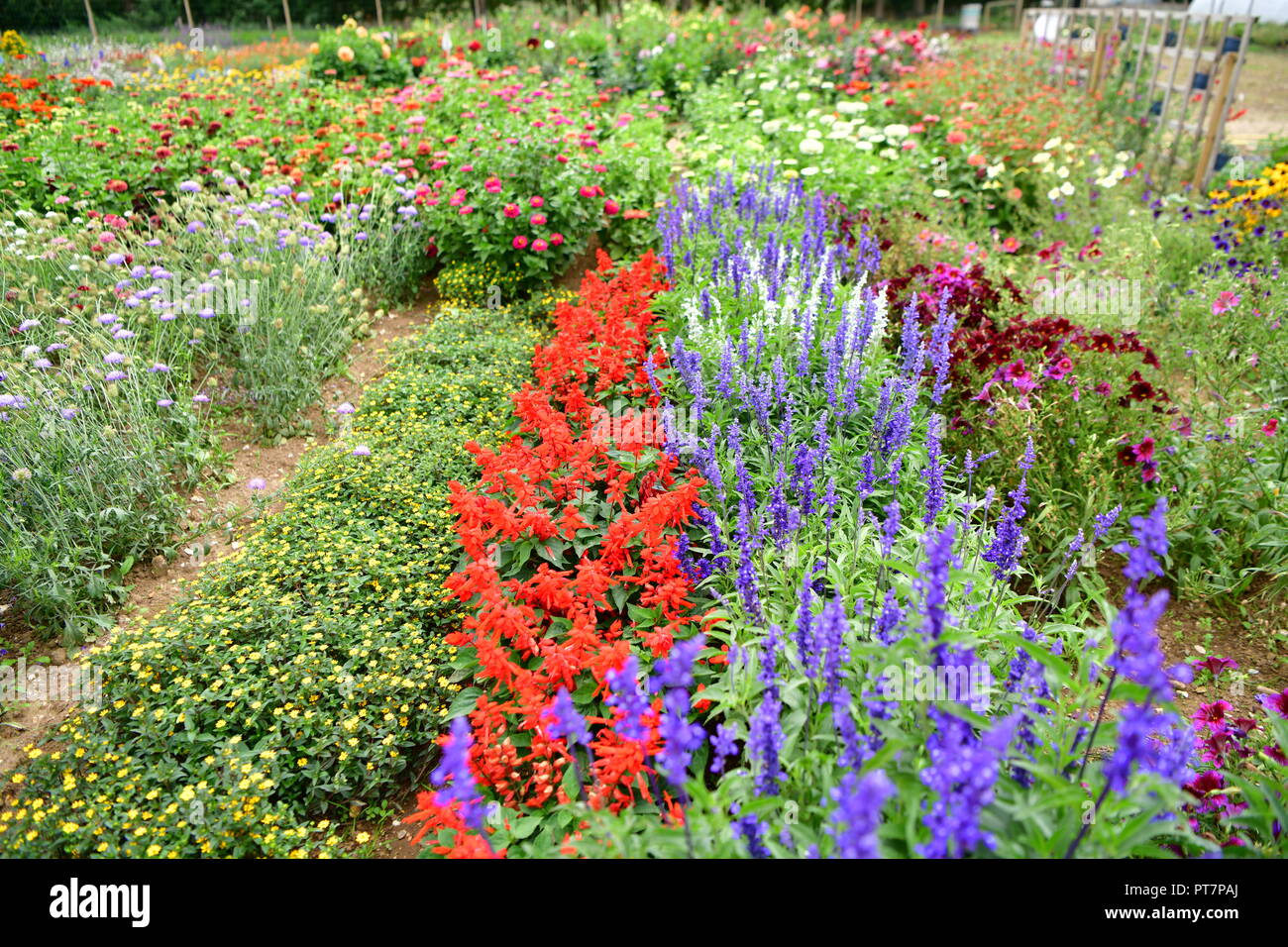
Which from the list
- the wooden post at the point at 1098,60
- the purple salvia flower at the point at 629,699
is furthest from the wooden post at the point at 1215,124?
the purple salvia flower at the point at 629,699

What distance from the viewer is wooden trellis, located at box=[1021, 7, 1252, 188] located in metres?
7.69

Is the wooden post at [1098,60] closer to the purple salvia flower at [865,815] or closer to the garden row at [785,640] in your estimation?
the garden row at [785,640]

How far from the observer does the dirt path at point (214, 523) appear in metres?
2.91

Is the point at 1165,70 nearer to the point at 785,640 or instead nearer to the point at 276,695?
the point at 785,640

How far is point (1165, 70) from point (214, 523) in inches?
506

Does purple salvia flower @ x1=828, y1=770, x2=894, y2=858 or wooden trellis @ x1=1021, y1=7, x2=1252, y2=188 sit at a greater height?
wooden trellis @ x1=1021, y1=7, x2=1252, y2=188

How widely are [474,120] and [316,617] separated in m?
5.83

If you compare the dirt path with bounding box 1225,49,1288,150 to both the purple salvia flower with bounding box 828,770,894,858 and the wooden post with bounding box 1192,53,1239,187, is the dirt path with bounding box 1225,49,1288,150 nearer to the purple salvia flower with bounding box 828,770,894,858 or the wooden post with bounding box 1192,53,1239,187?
the wooden post with bounding box 1192,53,1239,187

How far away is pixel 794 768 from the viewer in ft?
6.11

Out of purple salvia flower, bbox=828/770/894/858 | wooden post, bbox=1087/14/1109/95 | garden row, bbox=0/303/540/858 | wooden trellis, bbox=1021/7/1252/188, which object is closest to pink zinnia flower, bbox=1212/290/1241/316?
wooden trellis, bbox=1021/7/1252/188

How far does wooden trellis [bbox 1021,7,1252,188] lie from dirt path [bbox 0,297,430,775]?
797cm

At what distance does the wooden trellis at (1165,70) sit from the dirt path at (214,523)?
26.1 ft

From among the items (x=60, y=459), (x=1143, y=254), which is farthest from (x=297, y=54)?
(x=1143, y=254)
